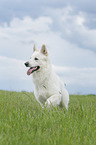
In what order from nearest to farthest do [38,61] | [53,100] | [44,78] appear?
[53,100]
[38,61]
[44,78]

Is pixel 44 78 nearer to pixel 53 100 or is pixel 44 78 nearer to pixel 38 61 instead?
pixel 38 61

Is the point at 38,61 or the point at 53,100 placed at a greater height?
the point at 38,61

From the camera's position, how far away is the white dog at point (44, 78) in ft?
18.7

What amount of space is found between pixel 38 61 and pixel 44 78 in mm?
550

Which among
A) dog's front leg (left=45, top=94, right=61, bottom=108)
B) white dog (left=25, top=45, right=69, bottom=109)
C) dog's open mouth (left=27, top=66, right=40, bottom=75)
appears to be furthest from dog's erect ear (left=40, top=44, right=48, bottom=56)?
dog's front leg (left=45, top=94, right=61, bottom=108)

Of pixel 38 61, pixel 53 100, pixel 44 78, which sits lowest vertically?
pixel 53 100

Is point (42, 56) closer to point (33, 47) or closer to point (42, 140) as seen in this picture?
point (33, 47)

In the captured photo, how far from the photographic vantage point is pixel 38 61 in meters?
5.71

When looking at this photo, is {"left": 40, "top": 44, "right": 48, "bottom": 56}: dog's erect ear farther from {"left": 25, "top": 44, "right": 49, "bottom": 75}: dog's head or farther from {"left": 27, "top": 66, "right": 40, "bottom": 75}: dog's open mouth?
{"left": 27, "top": 66, "right": 40, "bottom": 75}: dog's open mouth

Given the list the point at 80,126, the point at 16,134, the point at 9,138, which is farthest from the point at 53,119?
the point at 9,138

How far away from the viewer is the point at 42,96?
5797 millimetres

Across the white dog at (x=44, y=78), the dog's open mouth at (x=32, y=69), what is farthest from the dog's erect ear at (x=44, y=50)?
the dog's open mouth at (x=32, y=69)

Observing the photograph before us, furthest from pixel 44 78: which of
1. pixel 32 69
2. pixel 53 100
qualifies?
pixel 53 100

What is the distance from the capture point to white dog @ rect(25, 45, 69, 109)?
18.7ft
